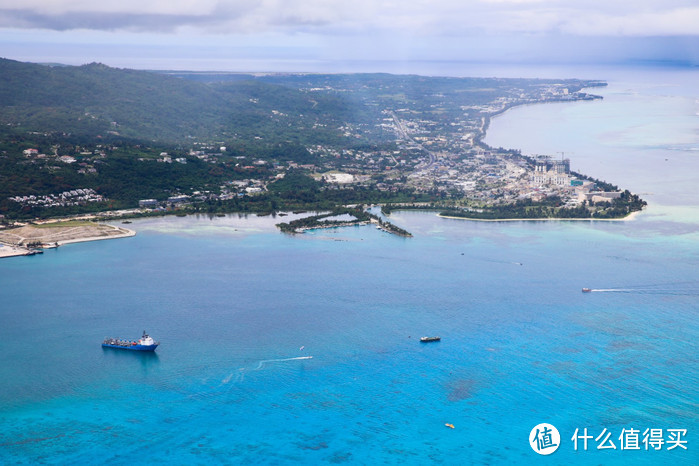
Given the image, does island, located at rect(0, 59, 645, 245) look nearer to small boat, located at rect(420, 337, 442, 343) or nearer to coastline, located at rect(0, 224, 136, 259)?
coastline, located at rect(0, 224, 136, 259)

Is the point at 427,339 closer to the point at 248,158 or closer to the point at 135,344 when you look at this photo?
the point at 135,344

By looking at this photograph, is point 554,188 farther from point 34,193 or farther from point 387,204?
point 34,193

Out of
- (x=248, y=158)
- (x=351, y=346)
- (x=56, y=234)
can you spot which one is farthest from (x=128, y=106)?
(x=351, y=346)

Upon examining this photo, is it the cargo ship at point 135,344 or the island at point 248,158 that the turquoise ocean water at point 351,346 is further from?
the island at point 248,158

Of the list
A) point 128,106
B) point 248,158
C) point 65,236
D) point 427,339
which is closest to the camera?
point 427,339

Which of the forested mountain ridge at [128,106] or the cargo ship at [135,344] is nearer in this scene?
the cargo ship at [135,344]

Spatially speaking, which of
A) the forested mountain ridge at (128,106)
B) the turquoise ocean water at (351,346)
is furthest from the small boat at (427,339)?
the forested mountain ridge at (128,106)
